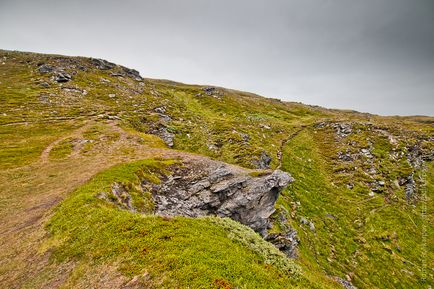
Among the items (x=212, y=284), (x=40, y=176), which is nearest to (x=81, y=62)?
(x=40, y=176)

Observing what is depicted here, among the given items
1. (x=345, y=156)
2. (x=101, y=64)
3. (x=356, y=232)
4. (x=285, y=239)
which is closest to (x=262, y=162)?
(x=356, y=232)

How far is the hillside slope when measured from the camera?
49.3ft

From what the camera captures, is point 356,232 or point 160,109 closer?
point 356,232

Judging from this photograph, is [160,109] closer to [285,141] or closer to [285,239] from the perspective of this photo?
[285,141]

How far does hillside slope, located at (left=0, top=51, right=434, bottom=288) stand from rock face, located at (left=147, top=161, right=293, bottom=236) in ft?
0.98

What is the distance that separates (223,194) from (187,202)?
4585 millimetres

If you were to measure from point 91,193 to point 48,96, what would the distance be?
75.2 metres

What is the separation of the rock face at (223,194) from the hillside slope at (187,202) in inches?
11.8

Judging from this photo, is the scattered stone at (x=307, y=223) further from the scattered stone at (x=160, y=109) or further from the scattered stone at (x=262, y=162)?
the scattered stone at (x=160, y=109)

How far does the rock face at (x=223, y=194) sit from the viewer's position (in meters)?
28.9

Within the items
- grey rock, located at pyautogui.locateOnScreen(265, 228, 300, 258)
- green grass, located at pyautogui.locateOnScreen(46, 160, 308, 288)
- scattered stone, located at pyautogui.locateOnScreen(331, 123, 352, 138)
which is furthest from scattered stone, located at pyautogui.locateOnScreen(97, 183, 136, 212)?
scattered stone, located at pyautogui.locateOnScreen(331, 123, 352, 138)

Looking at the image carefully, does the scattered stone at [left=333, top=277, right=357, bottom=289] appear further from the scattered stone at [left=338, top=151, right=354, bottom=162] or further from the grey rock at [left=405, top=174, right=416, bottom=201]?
the scattered stone at [left=338, top=151, right=354, bottom=162]

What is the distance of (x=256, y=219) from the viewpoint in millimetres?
30703

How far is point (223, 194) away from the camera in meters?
30.6
